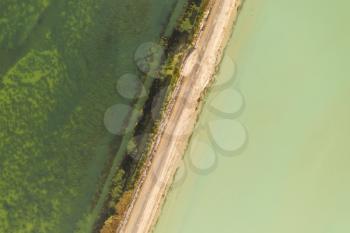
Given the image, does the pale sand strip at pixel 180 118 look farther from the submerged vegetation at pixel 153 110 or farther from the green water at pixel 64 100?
the green water at pixel 64 100

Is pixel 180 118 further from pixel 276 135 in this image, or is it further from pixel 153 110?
pixel 276 135

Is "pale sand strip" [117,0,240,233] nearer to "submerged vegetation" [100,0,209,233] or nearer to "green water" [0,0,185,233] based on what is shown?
"submerged vegetation" [100,0,209,233]

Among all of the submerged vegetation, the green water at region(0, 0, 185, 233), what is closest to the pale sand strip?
the submerged vegetation

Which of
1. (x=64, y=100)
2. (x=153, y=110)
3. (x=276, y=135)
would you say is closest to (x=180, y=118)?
(x=153, y=110)

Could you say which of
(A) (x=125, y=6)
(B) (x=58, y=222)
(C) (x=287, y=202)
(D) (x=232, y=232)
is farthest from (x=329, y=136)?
(B) (x=58, y=222)

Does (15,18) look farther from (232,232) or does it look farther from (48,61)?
(232,232)

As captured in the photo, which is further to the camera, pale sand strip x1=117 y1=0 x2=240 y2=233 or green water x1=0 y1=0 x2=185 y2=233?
green water x1=0 y1=0 x2=185 y2=233
